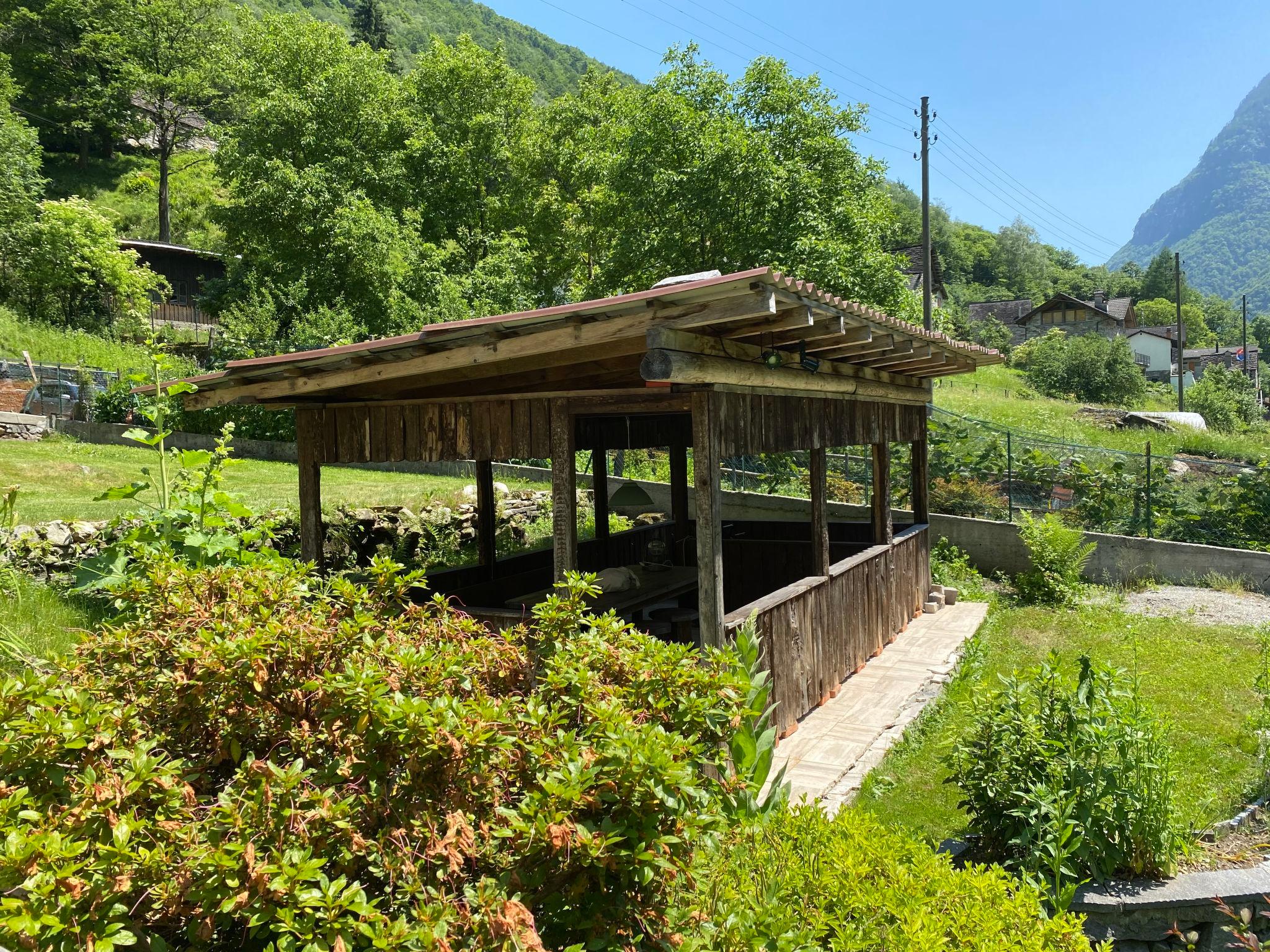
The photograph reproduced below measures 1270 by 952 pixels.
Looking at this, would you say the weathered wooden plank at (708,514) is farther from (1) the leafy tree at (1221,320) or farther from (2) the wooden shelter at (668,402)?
(1) the leafy tree at (1221,320)

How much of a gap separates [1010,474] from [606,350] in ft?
34.8

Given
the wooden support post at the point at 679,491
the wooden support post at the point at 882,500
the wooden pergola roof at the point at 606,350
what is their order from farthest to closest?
1. the wooden support post at the point at 679,491
2. the wooden support post at the point at 882,500
3. the wooden pergola roof at the point at 606,350

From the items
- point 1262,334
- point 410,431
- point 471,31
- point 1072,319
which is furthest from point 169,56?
point 1262,334

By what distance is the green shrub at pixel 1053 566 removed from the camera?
36.4ft

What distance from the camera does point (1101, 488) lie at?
13.5 m

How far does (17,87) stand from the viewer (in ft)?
121

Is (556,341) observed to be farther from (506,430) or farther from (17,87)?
(17,87)

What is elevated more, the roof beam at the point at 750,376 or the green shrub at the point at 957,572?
the roof beam at the point at 750,376

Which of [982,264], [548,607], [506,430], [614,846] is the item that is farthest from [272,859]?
[982,264]

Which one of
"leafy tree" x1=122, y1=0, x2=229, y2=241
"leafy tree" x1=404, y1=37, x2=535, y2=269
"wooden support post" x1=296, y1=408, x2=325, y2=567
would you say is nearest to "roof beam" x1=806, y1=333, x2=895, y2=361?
"wooden support post" x1=296, y1=408, x2=325, y2=567

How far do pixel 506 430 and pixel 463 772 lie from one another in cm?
323

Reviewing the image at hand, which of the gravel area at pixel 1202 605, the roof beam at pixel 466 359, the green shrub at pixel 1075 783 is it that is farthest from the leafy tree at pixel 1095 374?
the roof beam at pixel 466 359

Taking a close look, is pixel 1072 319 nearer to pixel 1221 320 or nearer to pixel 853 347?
pixel 1221 320

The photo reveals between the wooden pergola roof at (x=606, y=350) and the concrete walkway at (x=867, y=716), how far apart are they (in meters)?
2.26
